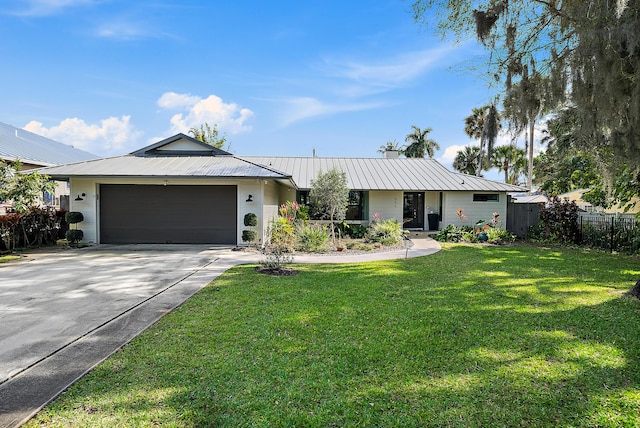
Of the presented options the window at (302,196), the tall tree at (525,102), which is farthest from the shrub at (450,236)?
the tall tree at (525,102)

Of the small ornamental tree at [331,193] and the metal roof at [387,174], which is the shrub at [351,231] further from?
the metal roof at [387,174]

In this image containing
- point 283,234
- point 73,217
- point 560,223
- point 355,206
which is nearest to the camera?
point 283,234

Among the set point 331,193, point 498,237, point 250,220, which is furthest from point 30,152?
point 498,237

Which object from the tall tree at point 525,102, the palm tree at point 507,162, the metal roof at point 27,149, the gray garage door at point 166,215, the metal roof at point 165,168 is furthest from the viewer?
the palm tree at point 507,162

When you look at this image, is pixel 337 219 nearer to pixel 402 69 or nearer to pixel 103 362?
pixel 402 69

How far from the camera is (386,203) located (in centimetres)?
1767

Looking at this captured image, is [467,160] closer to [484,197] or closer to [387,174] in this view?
[484,197]

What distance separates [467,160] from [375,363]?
35655 millimetres

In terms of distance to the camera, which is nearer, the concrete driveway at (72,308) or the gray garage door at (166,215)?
the concrete driveway at (72,308)

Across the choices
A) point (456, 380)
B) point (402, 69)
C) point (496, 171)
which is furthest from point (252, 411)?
point (496, 171)

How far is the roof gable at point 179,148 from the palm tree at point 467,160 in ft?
91.5

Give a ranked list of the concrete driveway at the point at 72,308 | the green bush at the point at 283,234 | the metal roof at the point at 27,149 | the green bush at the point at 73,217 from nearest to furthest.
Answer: the concrete driveway at the point at 72,308 < the green bush at the point at 283,234 < the green bush at the point at 73,217 < the metal roof at the point at 27,149

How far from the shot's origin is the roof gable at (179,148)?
1497cm

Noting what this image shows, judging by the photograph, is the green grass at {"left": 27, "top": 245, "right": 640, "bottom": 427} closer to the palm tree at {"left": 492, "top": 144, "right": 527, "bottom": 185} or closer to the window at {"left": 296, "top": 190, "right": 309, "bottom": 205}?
the window at {"left": 296, "top": 190, "right": 309, "bottom": 205}
